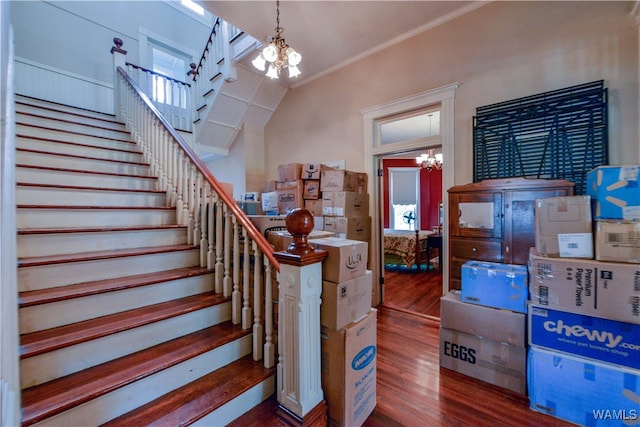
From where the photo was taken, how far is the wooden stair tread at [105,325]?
1.29m

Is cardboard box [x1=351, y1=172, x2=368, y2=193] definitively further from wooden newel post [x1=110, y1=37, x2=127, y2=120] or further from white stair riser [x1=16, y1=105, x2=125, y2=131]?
wooden newel post [x1=110, y1=37, x2=127, y2=120]

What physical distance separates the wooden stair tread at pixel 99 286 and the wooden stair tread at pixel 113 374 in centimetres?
42

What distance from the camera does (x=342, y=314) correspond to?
55.4 inches

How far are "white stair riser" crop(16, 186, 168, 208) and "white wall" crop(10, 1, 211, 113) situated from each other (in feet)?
10.4

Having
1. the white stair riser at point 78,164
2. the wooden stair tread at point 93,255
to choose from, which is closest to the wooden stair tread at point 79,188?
the white stair riser at point 78,164

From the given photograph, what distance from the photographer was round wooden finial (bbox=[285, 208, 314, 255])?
→ 135 cm

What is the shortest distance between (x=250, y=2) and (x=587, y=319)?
12.8 feet

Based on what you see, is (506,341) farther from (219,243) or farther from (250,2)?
(250,2)

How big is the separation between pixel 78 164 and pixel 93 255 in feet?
4.87

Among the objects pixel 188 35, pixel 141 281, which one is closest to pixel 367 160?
pixel 141 281

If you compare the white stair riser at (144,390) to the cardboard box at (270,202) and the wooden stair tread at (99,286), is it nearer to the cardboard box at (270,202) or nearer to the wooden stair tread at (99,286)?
the wooden stair tread at (99,286)

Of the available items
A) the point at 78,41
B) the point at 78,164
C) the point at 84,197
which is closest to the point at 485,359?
the point at 84,197

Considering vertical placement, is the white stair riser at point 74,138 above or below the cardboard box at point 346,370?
above

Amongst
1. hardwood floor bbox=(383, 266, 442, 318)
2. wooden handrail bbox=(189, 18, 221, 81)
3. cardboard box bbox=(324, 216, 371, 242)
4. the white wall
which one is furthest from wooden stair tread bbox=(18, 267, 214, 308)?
the white wall
